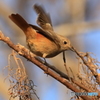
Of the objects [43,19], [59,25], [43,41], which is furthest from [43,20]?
[59,25]

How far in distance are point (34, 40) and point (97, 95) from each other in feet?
0.93

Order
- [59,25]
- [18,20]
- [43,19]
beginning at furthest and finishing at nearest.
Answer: [59,25] → [43,19] → [18,20]

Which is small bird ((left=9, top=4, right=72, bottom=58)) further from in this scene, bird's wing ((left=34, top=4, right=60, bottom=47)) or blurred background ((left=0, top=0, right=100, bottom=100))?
blurred background ((left=0, top=0, right=100, bottom=100))

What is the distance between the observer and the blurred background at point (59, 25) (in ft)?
5.16

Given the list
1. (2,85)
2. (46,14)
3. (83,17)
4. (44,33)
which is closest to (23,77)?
(44,33)

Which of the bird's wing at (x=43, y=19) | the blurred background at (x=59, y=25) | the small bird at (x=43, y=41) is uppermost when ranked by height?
the blurred background at (x=59, y=25)

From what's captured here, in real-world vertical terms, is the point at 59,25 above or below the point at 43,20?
above

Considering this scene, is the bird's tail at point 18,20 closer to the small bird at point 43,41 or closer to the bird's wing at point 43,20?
the small bird at point 43,41

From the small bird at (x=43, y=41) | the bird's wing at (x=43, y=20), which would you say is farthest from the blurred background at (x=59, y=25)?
the small bird at (x=43, y=41)

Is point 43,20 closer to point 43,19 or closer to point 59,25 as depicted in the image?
point 43,19

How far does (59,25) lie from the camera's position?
5.61 feet

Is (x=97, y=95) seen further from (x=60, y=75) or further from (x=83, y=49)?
(x=83, y=49)

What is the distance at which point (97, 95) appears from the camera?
1.61 feet

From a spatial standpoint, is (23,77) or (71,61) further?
(71,61)
